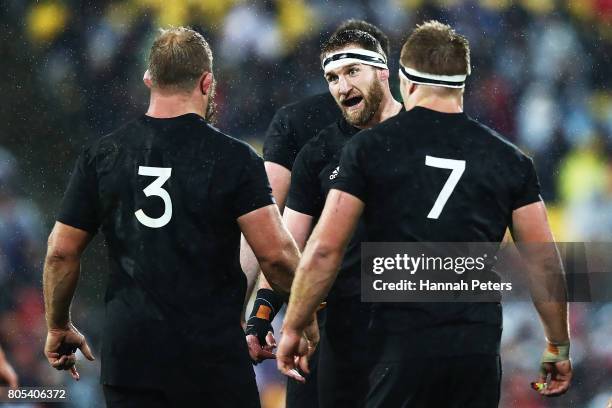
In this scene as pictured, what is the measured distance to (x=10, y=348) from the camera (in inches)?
246

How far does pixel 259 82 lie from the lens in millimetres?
6449

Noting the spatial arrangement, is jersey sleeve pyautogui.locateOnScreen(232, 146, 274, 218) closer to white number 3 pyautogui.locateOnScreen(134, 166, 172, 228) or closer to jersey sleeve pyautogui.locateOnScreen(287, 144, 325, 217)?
white number 3 pyautogui.locateOnScreen(134, 166, 172, 228)

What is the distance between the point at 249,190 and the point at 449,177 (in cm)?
54

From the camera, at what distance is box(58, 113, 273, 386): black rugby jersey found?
303 cm

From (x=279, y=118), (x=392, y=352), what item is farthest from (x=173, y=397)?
(x=279, y=118)

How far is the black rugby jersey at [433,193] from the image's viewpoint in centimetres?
291

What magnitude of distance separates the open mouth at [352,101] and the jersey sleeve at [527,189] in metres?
0.99

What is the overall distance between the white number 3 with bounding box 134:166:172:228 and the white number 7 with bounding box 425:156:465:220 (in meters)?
0.70

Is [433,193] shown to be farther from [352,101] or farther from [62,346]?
[62,346]

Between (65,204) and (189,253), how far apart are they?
388mm

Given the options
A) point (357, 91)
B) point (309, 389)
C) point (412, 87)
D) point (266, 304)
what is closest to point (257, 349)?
point (266, 304)

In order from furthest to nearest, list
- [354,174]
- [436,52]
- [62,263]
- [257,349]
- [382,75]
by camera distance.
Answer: [382,75]
[257,349]
[62,263]
[436,52]
[354,174]

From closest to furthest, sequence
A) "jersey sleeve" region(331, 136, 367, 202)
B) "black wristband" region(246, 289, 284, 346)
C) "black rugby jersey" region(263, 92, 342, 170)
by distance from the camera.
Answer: "jersey sleeve" region(331, 136, 367, 202) < "black wristband" region(246, 289, 284, 346) < "black rugby jersey" region(263, 92, 342, 170)

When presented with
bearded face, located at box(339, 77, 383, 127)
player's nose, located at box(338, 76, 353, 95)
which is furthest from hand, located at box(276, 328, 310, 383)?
player's nose, located at box(338, 76, 353, 95)
